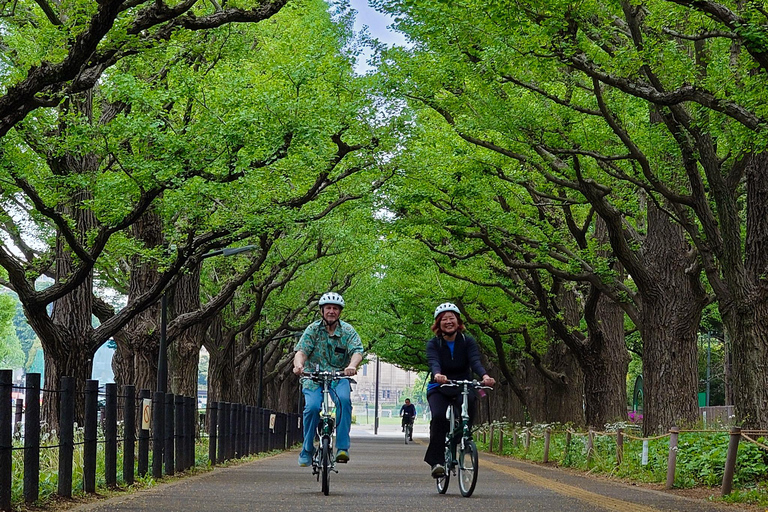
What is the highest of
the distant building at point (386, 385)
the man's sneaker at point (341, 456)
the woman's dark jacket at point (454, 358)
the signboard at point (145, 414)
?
the woman's dark jacket at point (454, 358)

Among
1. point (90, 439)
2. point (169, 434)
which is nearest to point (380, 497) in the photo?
point (90, 439)

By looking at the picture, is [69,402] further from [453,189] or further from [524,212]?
[524,212]

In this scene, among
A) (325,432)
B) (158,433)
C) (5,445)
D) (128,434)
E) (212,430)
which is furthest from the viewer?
(212,430)

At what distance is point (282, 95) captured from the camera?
20078 millimetres

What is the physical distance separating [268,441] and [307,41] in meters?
11.7

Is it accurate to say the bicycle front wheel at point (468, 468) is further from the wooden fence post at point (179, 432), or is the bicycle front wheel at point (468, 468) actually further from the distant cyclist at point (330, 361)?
the wooden fence post at point (179, 432)

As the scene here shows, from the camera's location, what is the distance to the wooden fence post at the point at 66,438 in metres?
9.77

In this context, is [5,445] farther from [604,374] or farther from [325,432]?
[604,374]

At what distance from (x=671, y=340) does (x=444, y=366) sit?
9.55 meters

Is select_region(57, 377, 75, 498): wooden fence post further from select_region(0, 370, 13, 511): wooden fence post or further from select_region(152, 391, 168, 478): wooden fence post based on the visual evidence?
select_region(152, 391, 168, 478): wooden fence post

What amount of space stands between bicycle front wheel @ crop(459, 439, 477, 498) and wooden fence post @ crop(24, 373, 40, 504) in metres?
4.03

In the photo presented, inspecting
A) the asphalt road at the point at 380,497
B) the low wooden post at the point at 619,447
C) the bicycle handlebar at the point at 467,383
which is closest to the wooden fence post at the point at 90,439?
the asphalt road at the point at 380,497

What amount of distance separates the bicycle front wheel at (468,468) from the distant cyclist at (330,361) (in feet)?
3.82

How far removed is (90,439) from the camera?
10.6 meters
